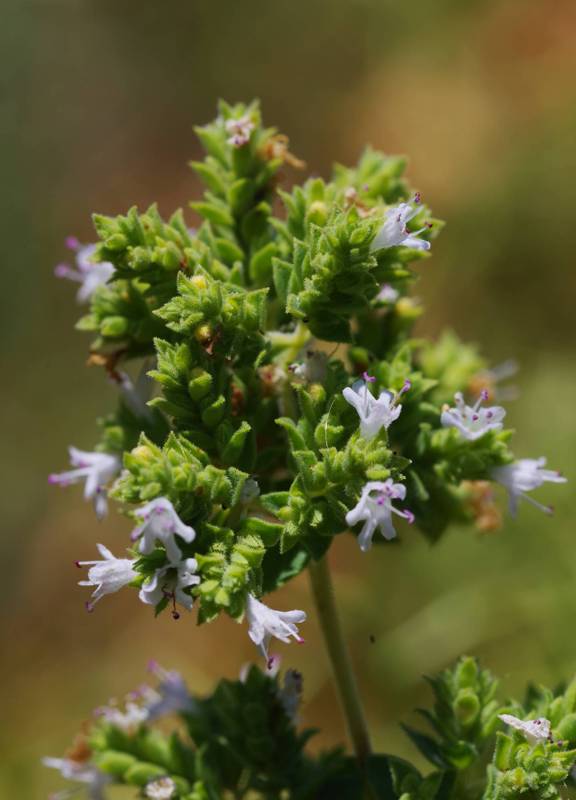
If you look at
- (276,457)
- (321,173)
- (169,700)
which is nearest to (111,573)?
(276,457)

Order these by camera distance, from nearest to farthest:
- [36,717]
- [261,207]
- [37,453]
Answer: [261,207], [36,717], [37,453]

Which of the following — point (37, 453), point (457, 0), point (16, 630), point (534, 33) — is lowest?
point (16, 630)

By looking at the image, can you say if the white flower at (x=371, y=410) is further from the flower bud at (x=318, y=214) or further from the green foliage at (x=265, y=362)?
the flower bud at (x=318, y=214)

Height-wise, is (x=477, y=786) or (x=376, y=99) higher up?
(x=376, y=99)

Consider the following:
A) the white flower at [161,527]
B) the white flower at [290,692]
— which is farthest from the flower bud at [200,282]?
the white flower at [290,692]

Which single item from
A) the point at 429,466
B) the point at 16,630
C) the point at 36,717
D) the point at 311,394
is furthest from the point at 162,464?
the point at 16,630

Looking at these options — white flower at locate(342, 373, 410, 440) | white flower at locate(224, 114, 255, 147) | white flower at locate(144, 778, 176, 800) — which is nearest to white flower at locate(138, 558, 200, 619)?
white flower at locate(342, 373, 410, 440)

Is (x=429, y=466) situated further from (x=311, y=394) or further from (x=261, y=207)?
(x=261, y=207)
